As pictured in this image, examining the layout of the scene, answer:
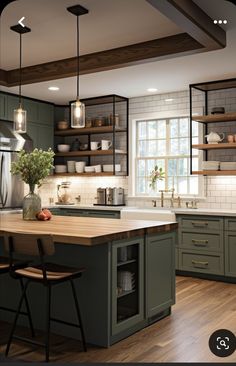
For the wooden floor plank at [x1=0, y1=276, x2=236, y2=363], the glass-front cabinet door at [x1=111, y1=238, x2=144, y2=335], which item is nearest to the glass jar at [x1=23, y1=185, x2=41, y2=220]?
the wooden floor plank at [x1=0, y1=276, x2=236, y2=363]

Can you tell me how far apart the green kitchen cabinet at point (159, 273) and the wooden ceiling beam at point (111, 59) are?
1874mm

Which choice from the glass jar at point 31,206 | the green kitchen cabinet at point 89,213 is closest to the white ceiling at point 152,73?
the glass jar at point 31,206

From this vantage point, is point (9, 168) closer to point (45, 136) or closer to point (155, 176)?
point (45, 136)

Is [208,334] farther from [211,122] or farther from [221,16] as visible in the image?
[211,122]

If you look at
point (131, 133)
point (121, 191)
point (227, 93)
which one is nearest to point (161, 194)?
point (121, 191)

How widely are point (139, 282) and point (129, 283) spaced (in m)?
0.10

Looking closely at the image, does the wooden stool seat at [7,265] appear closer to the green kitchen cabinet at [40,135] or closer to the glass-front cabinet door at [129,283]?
the glass-front cabinet door at [129,283]

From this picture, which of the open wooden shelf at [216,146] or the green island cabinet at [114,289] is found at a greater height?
the open wooden shelf at [216,146]

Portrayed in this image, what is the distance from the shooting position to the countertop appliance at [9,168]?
20.4 feet

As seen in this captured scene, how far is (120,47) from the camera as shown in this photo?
4.66 meters

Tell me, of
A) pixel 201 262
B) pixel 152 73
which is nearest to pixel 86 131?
pixel 152 73

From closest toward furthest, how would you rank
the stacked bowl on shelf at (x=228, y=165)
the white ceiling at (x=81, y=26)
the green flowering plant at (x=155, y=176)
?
the white ceiling at (x=81, y=26) < the stacked bowl on shelf at (x=228, y=165) < the green flowering plant at (x=155, y=176)

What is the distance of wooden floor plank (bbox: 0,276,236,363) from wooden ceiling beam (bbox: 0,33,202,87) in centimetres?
257

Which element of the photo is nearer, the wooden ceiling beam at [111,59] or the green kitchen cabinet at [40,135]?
the wooden ceiling beam at [111,59]
